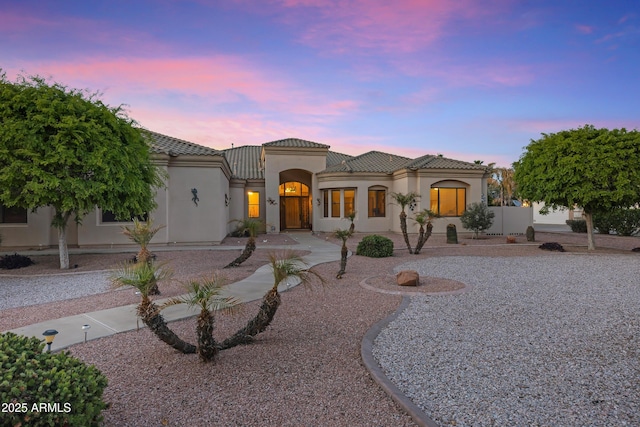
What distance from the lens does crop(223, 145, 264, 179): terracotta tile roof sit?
26.4 m

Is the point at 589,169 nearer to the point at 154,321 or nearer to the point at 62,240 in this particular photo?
the point at 154,321

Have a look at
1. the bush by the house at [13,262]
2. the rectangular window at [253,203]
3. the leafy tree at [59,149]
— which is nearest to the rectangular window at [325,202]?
the rectangular window at [253,203]

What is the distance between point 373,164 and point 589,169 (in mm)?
13534

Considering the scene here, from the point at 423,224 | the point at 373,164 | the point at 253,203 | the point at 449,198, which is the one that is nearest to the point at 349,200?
the point at 373,164

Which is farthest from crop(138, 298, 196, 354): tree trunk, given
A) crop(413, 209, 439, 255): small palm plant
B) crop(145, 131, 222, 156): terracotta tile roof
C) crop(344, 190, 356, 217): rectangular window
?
crop(344, 190, 356, 217): rectangular window

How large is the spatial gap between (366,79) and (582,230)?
68.9ft

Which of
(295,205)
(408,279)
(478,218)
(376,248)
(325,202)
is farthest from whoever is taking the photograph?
(295,205)

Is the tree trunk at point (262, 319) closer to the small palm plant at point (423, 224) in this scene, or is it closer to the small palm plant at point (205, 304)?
the small palm plant at point (205, 304)

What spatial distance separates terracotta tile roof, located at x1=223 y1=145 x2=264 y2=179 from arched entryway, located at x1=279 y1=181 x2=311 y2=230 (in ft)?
8.22

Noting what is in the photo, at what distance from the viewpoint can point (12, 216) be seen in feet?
52.4

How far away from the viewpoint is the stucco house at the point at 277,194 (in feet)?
53.1

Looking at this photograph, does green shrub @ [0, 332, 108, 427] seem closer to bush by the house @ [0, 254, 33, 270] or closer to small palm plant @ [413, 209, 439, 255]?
bush by the house @ [0, 254, 33, 270]

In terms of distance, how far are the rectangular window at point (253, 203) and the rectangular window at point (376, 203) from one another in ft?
26.7

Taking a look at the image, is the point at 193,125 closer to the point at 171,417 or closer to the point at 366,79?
the point at 366,79
